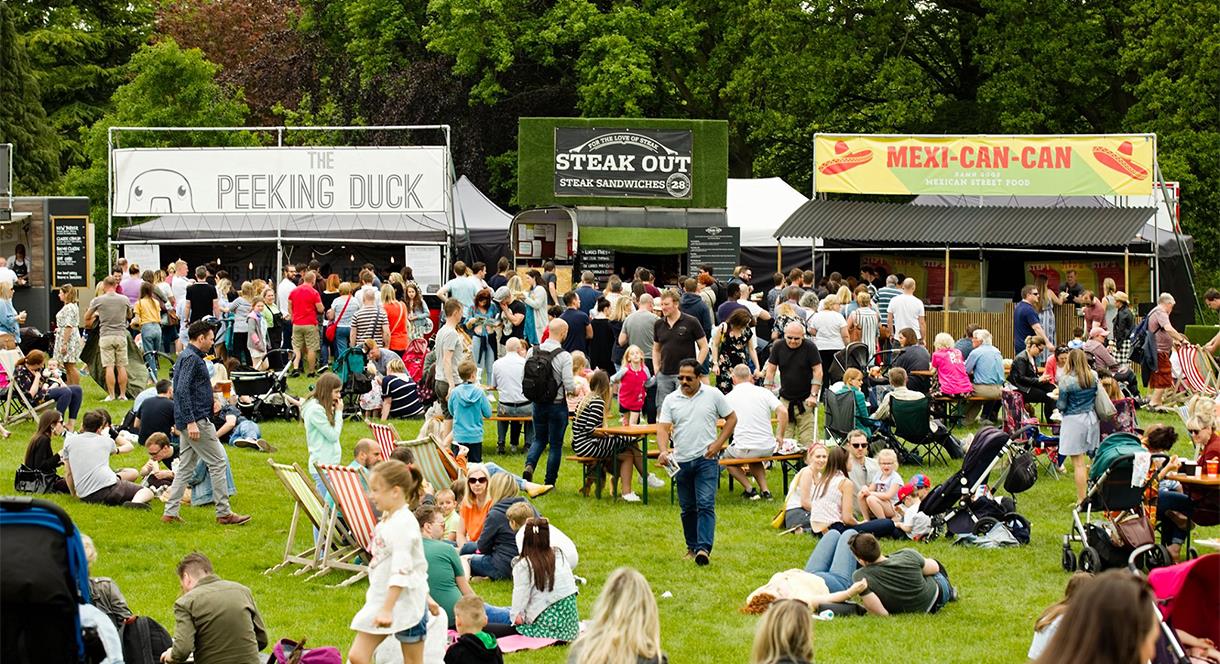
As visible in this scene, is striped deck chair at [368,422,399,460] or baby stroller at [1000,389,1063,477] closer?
striped deck chair at [368,422,399,460]

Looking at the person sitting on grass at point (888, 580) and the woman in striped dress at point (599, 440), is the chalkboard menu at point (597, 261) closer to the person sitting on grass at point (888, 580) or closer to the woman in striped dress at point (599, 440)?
the woman in striped dress at point (599, 440)

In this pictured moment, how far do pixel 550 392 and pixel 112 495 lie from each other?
3773 millimetres

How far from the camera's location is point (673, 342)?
14820 mm

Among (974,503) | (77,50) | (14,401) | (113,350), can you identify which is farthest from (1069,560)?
(77,50)

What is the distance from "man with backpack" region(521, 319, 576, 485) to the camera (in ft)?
45.7

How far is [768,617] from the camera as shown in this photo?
21.6ft

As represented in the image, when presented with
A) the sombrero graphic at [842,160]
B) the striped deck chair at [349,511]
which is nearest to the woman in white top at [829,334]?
the striped deck chair at [349,511]

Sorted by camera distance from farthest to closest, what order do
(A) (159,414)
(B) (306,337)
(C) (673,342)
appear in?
(B) (306,337) → (A) (159,414) → (C) (673,342)

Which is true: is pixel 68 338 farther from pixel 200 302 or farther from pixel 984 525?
pixel 984 525

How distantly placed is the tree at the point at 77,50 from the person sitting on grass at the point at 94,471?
33.9 metres

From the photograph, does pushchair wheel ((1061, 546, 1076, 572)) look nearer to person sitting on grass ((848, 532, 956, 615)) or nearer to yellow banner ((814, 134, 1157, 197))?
person sitting on grass ((848, 532, 956, 615))

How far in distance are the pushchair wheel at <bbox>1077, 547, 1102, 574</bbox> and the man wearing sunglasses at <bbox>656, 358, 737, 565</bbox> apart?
2.48m

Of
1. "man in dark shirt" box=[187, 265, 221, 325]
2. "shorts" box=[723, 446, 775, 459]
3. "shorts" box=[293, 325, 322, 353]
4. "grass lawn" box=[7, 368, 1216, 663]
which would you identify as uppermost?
"man in dark shirt" box=[187, 265, 221, 325]

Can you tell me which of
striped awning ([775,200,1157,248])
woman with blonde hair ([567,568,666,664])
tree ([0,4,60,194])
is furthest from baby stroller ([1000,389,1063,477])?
tree ([0,4,60,194])
